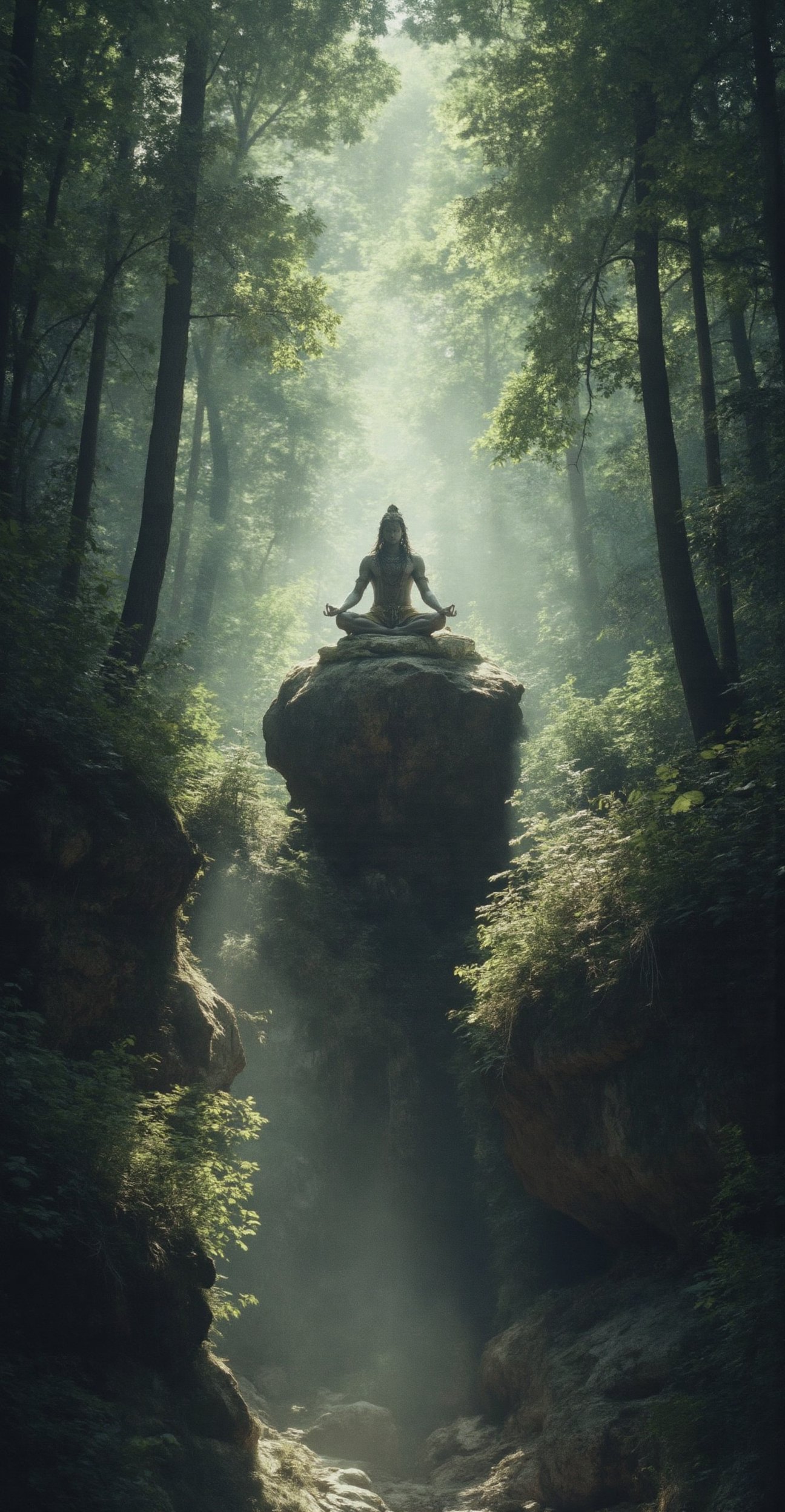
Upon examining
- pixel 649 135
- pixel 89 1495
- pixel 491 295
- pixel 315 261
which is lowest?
pixel 89 1495

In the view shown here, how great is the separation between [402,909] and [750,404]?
7.13m

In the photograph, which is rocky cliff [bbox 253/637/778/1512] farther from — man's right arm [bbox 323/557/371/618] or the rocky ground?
man's right arm [bbox 323/557/371/618]

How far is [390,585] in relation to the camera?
1512 cm

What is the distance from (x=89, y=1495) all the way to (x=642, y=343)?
11931mm

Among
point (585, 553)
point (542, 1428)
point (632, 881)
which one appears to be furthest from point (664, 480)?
point (585, 553)

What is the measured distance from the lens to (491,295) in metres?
18.1

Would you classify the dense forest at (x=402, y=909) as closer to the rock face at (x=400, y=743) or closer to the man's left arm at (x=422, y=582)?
the rock face at (x=400, y=743)

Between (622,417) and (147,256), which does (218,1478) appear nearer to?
(147,256)

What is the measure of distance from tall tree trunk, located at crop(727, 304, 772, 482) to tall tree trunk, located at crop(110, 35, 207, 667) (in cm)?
638

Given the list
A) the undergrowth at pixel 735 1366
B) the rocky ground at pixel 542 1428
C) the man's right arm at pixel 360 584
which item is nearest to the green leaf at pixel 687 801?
the undergrowth at pixel 735 1366

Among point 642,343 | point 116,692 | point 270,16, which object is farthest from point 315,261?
point 116,692

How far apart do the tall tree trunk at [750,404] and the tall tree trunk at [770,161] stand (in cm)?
190

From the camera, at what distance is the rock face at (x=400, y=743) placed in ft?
43.1

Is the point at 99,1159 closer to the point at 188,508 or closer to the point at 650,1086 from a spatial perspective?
the point at 650,1086
